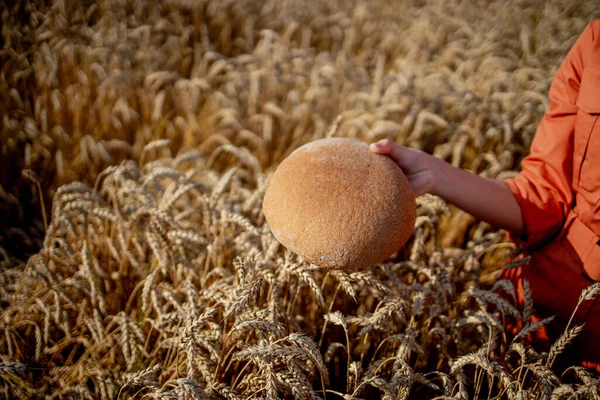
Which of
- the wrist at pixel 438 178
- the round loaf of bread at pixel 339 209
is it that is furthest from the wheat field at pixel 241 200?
the wrist at pixel 438 178

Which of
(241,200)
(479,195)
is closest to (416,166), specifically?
(479,195)

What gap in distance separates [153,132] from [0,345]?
145 centimetres

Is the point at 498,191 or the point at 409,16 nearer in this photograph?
the point at 498,191

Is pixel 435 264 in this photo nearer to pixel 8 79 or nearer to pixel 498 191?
pixel 498 191

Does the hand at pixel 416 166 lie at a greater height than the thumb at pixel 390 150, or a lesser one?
lesser

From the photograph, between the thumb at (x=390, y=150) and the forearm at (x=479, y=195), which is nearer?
the thumb at (x=390, y=150)

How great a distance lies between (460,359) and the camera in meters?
0.96

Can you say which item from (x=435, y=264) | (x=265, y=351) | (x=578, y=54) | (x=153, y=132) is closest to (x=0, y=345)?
(x=265, y=351)

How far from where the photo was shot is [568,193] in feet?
3.79

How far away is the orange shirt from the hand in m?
0.30

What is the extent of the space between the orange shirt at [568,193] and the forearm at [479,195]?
4 centimetres

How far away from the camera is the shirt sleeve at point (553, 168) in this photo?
1.11 meters

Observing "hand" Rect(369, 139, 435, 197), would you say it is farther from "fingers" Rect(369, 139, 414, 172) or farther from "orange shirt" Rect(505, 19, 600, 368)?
"orange shirt" Rect(505, 19, 600, 368)

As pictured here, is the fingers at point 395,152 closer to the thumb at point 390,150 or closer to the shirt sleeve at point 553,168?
the thumb at point 390,150
